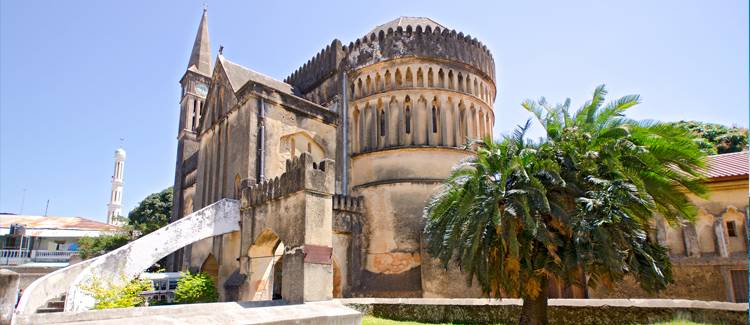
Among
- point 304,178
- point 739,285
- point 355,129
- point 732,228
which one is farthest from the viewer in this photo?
point 355,129

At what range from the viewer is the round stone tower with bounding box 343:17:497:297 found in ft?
66.6

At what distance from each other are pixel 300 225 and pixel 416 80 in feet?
37.8

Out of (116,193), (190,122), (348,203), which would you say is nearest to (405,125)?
(348,203)

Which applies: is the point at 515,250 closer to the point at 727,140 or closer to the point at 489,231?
the point at 489,231

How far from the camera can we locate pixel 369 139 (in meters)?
22.4

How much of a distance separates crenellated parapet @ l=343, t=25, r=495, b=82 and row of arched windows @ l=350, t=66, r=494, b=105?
0.62 metres

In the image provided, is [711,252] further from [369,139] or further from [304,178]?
[304,178]

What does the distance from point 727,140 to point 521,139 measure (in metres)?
30.1

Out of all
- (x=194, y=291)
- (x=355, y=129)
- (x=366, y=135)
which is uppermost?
(x=355, y=129)

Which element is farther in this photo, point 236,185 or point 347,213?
point 347,213

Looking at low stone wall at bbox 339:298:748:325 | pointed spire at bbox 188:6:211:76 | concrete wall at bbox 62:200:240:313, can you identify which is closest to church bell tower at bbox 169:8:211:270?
pointed spire at bbox 188:6:211:76

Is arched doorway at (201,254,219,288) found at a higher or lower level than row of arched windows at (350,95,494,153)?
lower

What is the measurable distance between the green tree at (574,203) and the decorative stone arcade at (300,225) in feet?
10.4

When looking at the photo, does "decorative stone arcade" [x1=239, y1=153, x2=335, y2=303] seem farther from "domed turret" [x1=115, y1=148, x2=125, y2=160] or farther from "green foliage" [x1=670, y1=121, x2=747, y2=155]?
"domed turret" [x1=115, y1=148, x2=125, y2=160]
